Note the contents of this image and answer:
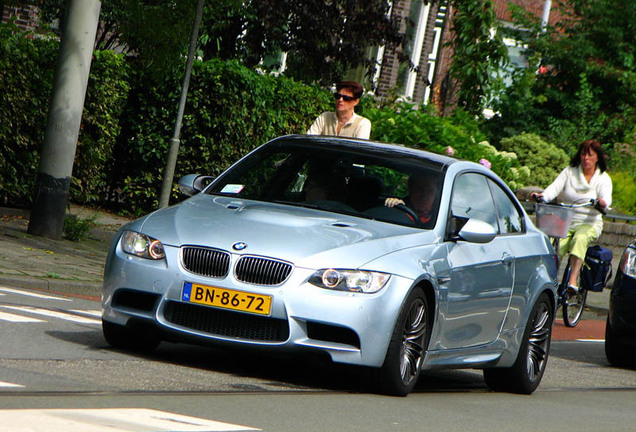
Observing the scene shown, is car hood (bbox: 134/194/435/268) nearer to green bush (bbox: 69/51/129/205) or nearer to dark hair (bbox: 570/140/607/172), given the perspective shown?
dark hair (bbox: 570/140/607/172)

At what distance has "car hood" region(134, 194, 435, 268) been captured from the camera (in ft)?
24.0

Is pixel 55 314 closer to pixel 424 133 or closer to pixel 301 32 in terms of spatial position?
pixel 424 133

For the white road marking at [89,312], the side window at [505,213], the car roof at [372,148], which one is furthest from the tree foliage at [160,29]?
the side window at [505,213]

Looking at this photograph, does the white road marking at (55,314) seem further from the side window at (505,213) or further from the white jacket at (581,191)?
the white jacket at (581,191)

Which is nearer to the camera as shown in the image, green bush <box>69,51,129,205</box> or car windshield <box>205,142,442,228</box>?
car windshield <box>205,142,442,228</box>

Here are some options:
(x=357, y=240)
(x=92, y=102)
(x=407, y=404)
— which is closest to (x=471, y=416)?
(x=407, y=404)

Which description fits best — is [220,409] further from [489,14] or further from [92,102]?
[489,14]

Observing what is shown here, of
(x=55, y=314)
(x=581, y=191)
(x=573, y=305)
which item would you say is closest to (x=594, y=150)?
(x=581, y=191)

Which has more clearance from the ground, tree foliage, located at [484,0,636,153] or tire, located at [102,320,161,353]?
tree foliage, located at [484,0,636,153]

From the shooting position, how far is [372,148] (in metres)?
8.88

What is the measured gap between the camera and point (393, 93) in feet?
82.6

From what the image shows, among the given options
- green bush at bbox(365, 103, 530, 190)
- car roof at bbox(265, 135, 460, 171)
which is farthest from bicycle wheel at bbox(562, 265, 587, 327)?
car roof at bbox(265, 135, 460, 171)

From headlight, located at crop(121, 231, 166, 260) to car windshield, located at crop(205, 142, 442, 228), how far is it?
103cm

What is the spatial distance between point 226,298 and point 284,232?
21.1 inches
